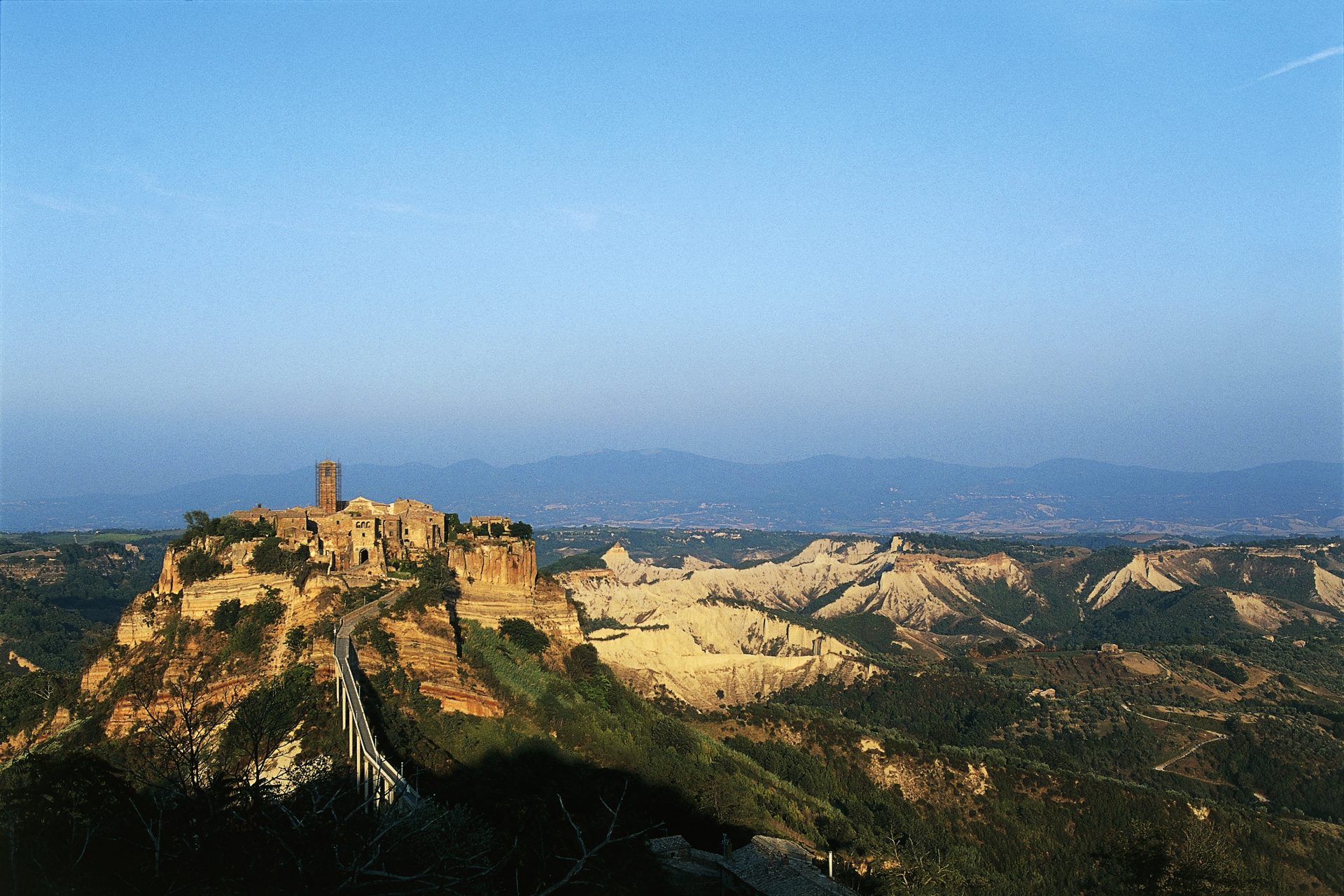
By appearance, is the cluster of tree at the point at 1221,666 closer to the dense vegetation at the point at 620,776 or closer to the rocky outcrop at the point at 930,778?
the dense vegetation at the point at 620,776

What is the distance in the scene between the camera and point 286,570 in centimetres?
3278

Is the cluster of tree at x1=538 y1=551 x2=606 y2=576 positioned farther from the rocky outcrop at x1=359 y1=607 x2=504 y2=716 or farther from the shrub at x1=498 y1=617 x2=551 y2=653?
the rocky outcrop at x1=359 y1=607 x2=504 y2=716

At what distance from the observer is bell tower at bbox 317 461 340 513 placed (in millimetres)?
47406

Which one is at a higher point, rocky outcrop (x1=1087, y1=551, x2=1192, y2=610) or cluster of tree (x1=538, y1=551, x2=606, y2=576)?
cluster of tree (x1=538, y1=551, x2=606, y2=576)

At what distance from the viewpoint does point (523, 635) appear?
36406 millimetres

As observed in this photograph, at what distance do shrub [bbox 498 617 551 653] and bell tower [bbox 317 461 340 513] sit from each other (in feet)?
45.5

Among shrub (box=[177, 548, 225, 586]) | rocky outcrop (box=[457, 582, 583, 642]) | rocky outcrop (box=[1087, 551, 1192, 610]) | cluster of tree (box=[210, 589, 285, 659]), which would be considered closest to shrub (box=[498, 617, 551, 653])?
rocky outcrop (box=[457, 582, 583, 642])

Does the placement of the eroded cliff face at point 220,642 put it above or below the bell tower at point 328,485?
below

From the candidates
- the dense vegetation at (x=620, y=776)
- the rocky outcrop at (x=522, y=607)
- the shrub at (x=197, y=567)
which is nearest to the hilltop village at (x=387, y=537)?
the rocky outcrop at (x=522, y=607)

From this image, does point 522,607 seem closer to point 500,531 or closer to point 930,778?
point 500,531

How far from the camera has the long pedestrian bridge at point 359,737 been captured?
65.1ft

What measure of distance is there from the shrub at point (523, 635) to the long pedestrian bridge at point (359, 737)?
20.2 feet

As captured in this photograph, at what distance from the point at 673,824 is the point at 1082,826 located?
1847 cm

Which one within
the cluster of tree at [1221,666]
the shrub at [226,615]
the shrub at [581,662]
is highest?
the shrub at [226,615]
